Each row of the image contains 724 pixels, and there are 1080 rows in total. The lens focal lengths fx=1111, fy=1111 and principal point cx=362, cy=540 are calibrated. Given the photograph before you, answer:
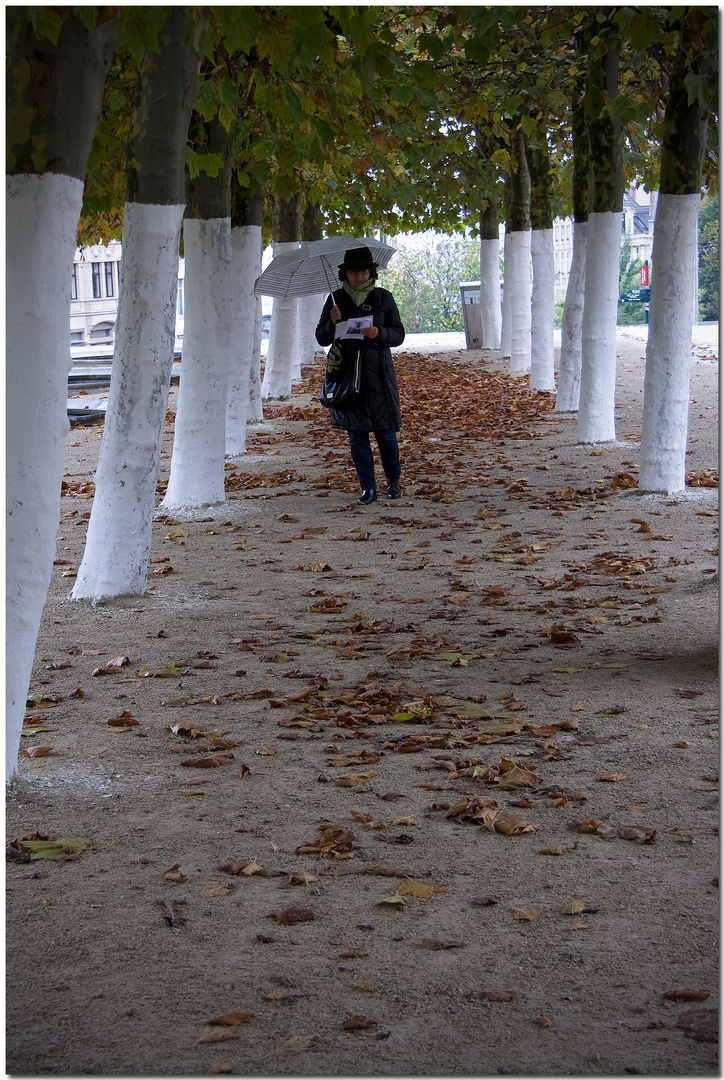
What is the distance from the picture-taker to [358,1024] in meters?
2.72

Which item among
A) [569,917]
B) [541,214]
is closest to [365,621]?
[569,917]

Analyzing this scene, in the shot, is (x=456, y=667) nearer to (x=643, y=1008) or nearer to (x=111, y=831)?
(x=111, y=831)

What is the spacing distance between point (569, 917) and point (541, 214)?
15396mm

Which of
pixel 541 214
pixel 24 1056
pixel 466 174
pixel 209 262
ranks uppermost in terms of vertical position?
pixel 466 174

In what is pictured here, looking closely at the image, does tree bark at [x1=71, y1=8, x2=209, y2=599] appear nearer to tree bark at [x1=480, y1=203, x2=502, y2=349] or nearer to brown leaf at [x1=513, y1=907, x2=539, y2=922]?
brown leaf at [x1=513, y1=907, x2=539, y2=922]

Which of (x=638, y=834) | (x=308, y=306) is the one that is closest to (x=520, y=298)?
(x=308, y=306)

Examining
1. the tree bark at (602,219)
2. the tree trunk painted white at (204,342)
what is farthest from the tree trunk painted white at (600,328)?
the tree trunk painted white at (204,342)

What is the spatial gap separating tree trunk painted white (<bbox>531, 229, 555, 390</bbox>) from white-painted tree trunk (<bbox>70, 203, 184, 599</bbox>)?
35.1ft

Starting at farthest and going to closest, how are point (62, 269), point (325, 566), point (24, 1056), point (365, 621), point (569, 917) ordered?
point (325, 566), point (365, 621), point (62, 269), point (569, 917), point (24, 1056)

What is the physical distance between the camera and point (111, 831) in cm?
390

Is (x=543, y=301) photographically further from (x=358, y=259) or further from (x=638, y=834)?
(x=638, y=834)

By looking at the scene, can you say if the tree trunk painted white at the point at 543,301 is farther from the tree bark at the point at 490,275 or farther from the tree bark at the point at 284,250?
the tree bark at the point at 490,275

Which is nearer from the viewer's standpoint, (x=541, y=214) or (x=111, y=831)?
(x=111, y=831)

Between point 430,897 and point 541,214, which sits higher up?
point 541,214
